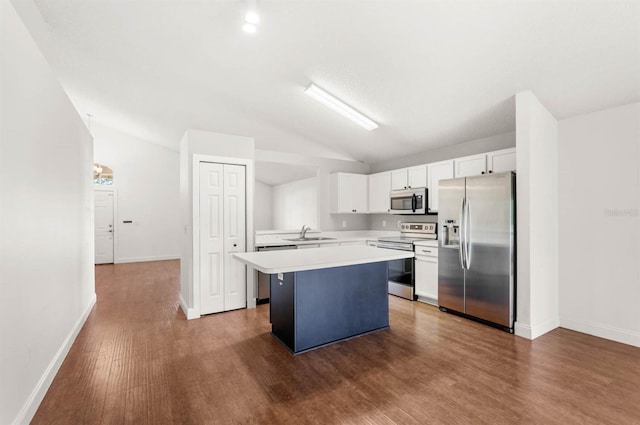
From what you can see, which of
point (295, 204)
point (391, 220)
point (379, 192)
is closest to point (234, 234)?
point (379, 192)

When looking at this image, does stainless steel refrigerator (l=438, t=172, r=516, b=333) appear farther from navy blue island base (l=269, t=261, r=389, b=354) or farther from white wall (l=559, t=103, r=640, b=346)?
navy blue island base (l=269, t=261, r=389, b=354)

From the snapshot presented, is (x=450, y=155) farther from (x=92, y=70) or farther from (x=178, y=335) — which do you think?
(x=92, y=70)

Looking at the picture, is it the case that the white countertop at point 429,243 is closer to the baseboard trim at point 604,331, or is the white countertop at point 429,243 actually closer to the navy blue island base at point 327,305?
the navy blue island base at point 327,305

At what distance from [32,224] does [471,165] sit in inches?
181

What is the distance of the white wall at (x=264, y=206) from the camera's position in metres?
9.87

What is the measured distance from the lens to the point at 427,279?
4.36 meters

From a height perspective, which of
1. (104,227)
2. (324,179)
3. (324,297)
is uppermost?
(324,179)

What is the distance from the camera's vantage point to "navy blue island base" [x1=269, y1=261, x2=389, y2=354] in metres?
2.87

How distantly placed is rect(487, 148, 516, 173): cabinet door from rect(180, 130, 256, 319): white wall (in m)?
3.20

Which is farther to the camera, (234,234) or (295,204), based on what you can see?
(295,204)

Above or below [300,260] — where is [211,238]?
above

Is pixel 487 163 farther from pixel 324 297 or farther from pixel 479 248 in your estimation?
pixel 324 297

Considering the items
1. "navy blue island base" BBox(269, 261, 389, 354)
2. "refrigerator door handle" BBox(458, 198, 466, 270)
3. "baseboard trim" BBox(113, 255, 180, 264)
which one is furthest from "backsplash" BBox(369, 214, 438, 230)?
"baseboard trim" BBox(113, 255, 180, 264)

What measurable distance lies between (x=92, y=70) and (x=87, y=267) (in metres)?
2.85
